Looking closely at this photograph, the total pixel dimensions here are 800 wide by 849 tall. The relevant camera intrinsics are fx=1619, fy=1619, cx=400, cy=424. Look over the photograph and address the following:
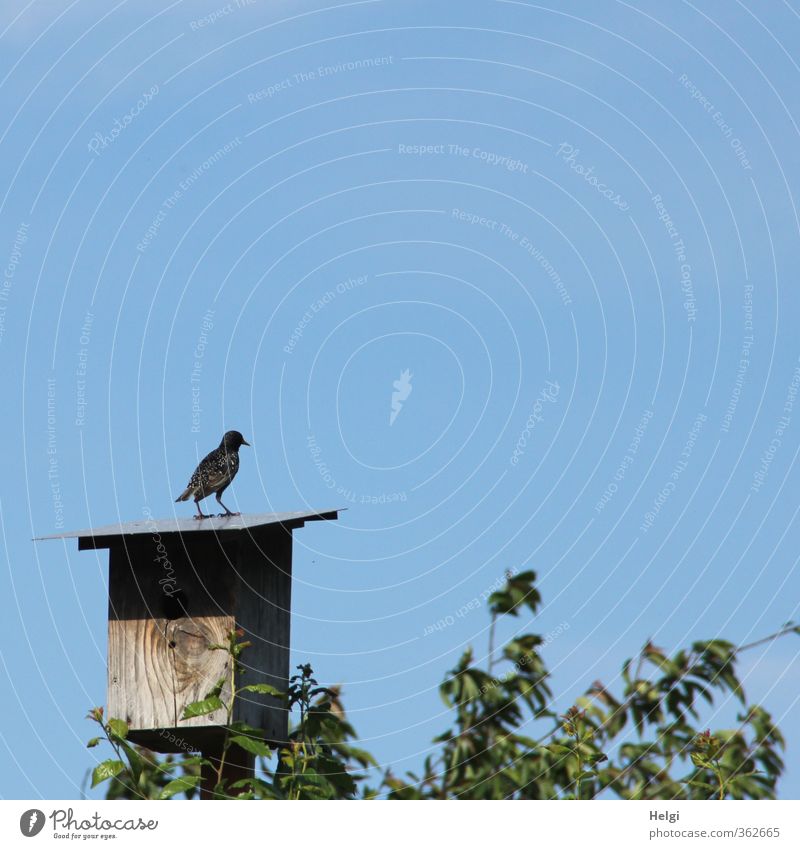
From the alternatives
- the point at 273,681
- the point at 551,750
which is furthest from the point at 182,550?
the point at 551,750

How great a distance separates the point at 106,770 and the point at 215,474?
3.75m

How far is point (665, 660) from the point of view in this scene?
950 cm

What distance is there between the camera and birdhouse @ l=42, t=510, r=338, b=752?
10.8 m

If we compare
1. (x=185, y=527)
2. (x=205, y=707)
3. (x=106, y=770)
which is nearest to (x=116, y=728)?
(x=106, y=770)

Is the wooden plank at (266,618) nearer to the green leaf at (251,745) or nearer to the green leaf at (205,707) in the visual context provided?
the green leaf at (205,707)

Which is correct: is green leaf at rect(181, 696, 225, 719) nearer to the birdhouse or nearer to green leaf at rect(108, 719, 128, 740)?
green leaf at rect(108, 719, 128, 740)
